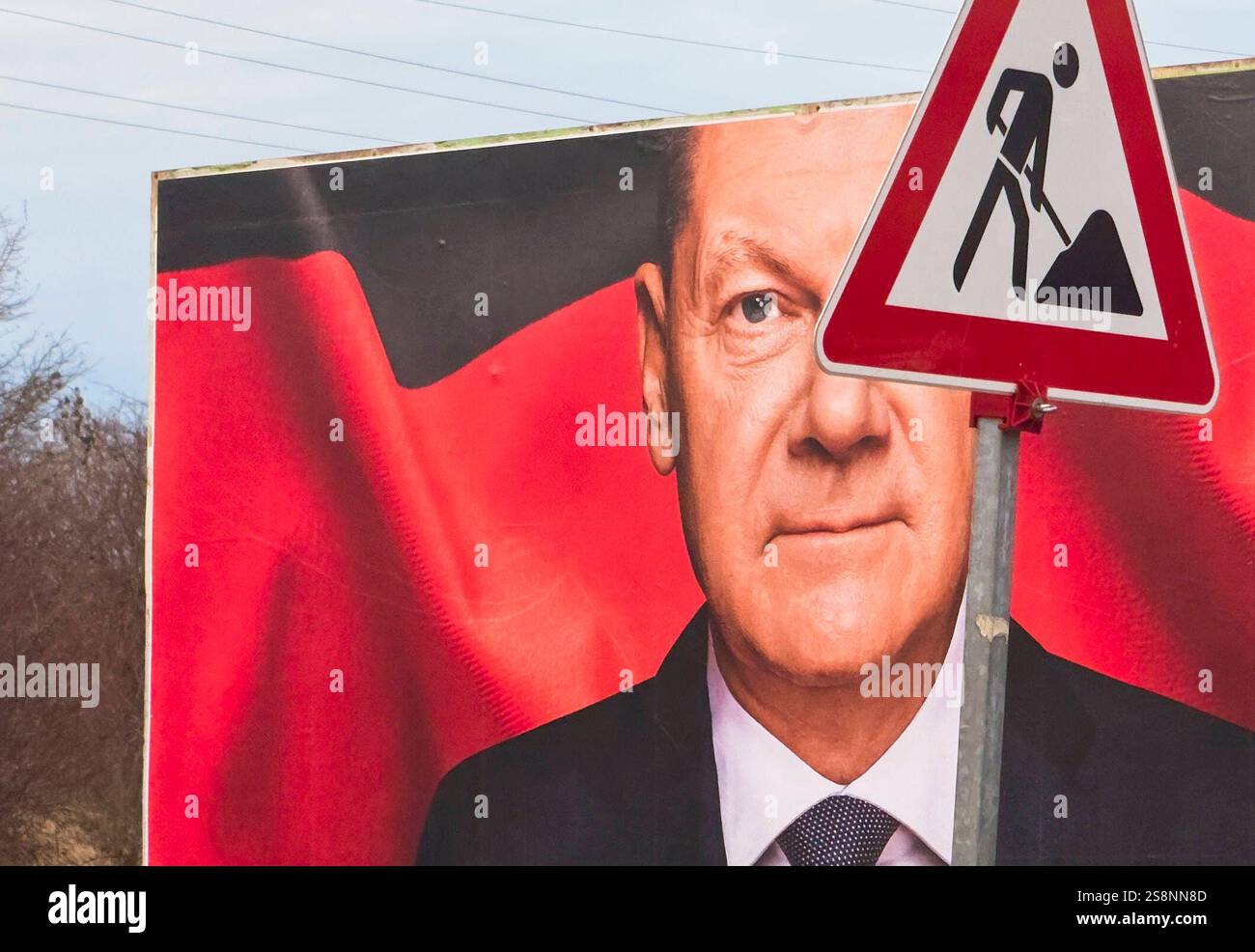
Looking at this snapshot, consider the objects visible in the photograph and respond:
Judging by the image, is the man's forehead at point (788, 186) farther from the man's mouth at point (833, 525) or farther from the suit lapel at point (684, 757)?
the suit lapel at point (684, 757)

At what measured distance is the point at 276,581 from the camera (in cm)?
839

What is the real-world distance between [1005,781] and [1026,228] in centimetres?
512

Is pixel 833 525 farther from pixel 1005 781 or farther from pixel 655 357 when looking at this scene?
pixel 1005 781

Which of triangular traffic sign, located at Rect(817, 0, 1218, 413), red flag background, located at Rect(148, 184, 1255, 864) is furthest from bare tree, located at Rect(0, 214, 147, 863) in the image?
triangular traffic sign, located at Rect(817, 0, 1218, 413)

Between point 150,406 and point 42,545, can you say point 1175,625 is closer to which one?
point 150,406

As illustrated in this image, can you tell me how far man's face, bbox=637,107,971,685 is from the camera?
7.18 meters

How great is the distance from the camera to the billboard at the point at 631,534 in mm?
6762

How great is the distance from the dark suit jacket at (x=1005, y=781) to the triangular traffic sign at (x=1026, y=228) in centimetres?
477

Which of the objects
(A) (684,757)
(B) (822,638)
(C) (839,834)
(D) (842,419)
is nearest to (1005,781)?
(C) (839,834)

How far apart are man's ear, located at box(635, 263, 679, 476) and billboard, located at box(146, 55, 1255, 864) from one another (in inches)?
0.6

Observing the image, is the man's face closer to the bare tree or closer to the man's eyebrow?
the man's eyebrow

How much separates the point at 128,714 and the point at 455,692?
1082 centimetres

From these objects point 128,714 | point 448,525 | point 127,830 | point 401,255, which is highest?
point 401,255
